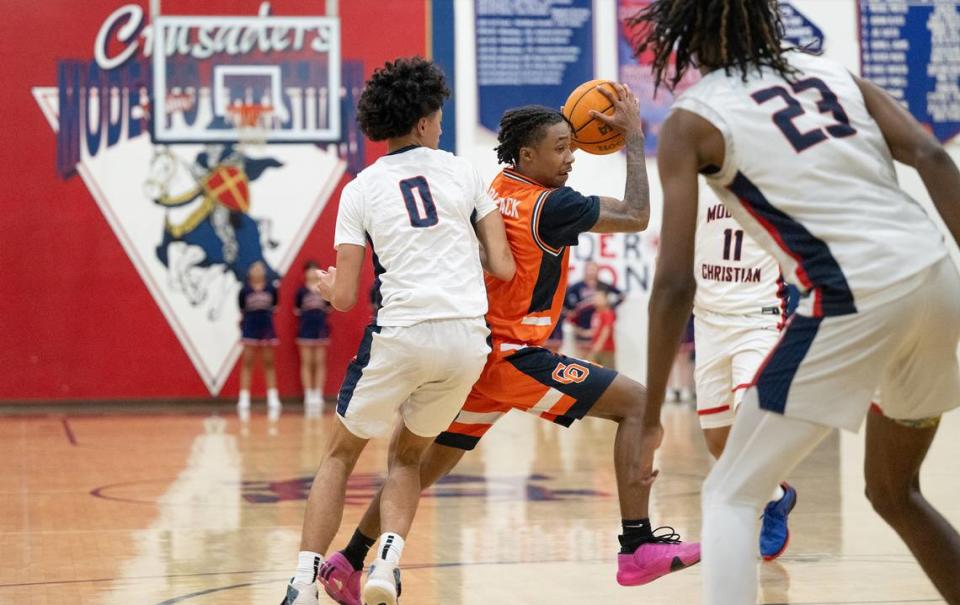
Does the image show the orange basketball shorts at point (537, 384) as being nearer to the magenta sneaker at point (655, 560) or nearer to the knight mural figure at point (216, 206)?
the magenta sneaker at point (655, 560)

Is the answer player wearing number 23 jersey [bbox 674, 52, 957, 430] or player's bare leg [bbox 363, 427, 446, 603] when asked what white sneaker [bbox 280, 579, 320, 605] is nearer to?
player's bare leg [bbox 363, 427, 446, 603]

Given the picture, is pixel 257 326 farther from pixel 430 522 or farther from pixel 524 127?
pixel 524 127

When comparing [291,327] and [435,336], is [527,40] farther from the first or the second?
[435,336]

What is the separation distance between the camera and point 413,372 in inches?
160

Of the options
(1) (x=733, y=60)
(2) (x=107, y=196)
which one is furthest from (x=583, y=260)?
(1) (x=733, y=60)

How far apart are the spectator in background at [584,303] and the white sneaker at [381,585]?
37.3 feet

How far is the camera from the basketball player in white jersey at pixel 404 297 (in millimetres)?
4066

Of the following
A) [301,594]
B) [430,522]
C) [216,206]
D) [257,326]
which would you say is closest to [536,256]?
[301,594]

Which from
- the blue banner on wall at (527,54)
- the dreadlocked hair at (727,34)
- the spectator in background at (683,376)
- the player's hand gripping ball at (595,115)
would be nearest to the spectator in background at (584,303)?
the spectator in background at (683,376)

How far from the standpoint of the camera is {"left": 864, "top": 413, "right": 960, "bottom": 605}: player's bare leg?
123 inches

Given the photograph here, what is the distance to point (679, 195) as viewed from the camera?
2.85 metres

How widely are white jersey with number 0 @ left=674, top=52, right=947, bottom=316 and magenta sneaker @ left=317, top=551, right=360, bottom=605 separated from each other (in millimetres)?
2109

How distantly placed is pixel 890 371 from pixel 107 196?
43.7 ft

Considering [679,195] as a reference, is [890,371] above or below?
below
